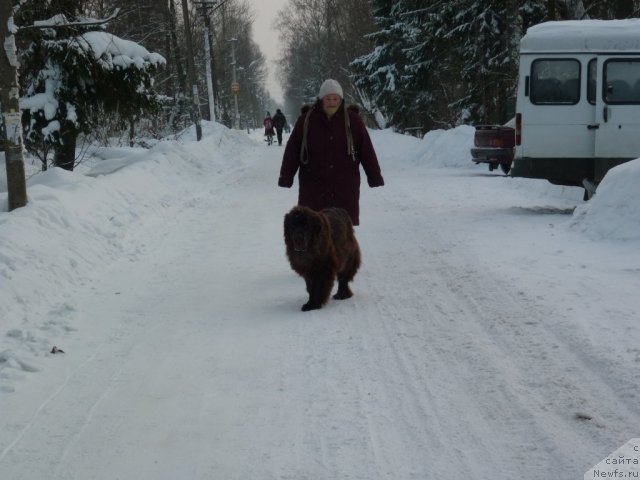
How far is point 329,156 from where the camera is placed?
705 cm

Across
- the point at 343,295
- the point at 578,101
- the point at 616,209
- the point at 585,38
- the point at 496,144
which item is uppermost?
the point at 585,38

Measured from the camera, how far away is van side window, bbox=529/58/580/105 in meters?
10.7

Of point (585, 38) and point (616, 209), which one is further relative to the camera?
point (585, 38)

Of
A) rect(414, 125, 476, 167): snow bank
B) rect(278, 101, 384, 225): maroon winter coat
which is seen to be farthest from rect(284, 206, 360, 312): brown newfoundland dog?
rect(414, 125, 476, 167): snow bank

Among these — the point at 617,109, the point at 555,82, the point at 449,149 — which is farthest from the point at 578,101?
the point at 449,149

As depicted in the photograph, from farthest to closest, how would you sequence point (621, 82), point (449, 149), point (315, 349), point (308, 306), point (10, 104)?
point (449, 149) < point (621, 82) < point (10, 104) < point (308, 306) < point (315, 349)

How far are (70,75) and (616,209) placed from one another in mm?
9850

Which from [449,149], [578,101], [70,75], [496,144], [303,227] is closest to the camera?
[303,227]

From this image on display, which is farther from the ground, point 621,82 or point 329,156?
point 621,82

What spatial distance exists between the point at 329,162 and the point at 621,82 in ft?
19.6

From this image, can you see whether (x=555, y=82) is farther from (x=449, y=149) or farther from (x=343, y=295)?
(x=449, y=149)

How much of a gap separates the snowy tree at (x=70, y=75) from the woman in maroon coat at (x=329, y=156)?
6.96 m

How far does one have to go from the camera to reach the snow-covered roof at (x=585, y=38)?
1047cm

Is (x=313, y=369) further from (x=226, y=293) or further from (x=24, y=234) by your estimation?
(x=24, y=234)
